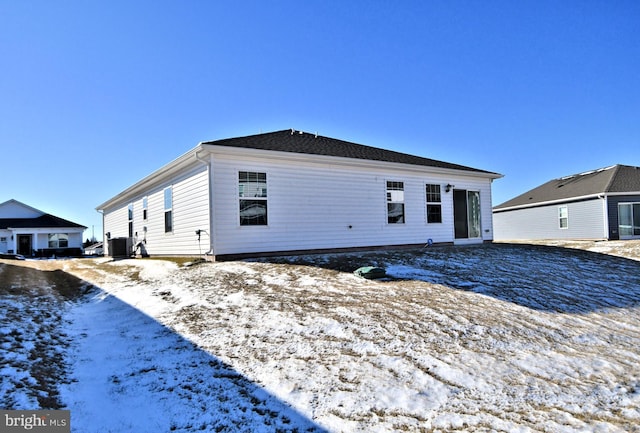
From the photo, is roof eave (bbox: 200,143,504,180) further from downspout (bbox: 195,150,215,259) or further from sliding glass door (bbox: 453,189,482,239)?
sliding glass door (bbox: 453,189,482,239)

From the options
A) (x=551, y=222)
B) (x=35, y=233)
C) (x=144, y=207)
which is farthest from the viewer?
(x=35, y=233)

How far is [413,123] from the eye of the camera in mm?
16219

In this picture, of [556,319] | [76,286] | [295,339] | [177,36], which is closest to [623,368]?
[556,319]

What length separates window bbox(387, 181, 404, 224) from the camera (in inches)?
505

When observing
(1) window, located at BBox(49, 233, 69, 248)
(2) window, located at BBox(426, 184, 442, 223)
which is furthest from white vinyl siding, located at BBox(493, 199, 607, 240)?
(1) window, located at BBox(49, 233, 69, 248)

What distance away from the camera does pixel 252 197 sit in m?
10.2

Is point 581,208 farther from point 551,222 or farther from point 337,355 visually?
point 337,355

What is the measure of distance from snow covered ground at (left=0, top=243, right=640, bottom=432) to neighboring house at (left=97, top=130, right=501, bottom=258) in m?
2.90

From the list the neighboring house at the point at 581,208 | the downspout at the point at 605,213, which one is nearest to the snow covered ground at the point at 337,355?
the downspout at the point at 605,213

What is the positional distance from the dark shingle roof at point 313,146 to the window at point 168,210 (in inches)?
132

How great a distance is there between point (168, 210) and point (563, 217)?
886 inches

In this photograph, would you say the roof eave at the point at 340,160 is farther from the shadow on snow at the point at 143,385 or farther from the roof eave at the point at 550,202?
the roof eave at the point at 550,202

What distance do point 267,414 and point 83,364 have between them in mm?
2510

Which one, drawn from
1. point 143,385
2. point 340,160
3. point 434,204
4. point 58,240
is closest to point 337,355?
point 143,385
